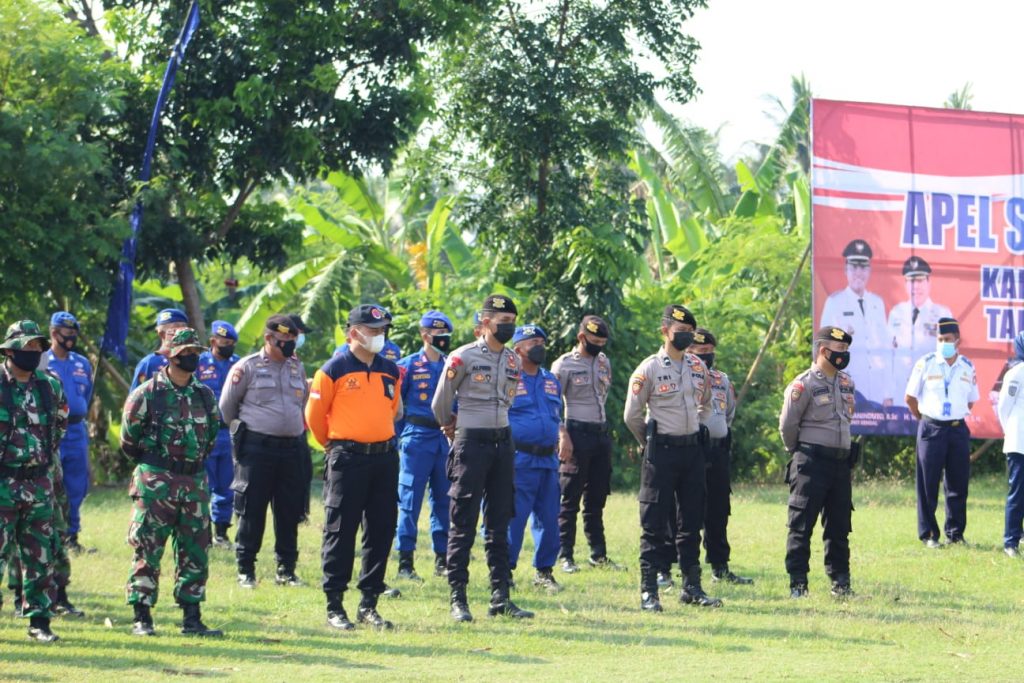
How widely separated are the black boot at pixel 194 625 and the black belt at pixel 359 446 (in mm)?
1274

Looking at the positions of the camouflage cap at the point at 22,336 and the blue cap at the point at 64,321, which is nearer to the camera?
the camouflage cap at the point at 22,336

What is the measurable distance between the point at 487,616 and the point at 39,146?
29.7 feet

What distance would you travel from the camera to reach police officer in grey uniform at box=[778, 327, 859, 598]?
34.3 ft

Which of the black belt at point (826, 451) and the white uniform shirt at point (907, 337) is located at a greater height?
the white uniform shirt at point (907, 337)

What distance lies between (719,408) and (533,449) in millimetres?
→ 1897

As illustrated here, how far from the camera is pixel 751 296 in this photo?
23469mm

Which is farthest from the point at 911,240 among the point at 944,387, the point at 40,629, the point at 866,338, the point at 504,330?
the point at 40,629

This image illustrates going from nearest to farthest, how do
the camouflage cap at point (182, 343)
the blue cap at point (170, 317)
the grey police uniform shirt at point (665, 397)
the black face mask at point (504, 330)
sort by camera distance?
1. the camouflage cap at point (182, 343)
2. the black face mask at point (504, 330)
3. the grey police uniform shirt at point (665, 397)
4. the blue cap at point (170, 317)

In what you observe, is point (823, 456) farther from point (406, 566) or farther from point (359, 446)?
point (359, 446)

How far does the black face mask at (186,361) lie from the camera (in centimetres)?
856

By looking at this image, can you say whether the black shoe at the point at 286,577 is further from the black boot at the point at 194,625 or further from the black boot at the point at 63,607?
the black boot at the point at 194,625

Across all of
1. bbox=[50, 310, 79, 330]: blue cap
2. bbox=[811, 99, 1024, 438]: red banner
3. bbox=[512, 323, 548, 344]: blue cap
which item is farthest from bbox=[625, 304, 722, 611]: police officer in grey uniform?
bbox=[811, 99, 1024, 438]: red banner

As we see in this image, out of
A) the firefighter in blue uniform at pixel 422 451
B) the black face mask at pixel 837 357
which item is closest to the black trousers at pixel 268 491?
the firefighter in blue uniform at pixel 422 451

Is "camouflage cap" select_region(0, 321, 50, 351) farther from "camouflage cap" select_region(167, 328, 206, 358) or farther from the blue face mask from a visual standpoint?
the blue face mask
